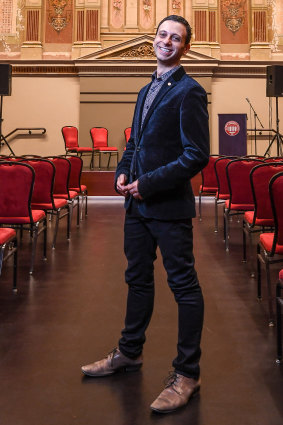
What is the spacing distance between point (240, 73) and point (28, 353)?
9.35 metres

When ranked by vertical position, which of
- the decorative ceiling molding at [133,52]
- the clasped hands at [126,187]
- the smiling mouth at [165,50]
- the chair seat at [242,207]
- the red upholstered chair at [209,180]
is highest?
the decorative ceiling molding at [133,52]

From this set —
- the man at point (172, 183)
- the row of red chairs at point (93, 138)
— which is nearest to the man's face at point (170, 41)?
the man at point (172, 183)

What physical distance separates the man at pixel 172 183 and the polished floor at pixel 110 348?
14 centimetres

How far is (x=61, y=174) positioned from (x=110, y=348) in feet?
9.21

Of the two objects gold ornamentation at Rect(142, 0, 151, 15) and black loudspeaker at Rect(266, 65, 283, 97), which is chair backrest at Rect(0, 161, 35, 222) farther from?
gold ornamentation at Rect(142, 0, 151, 15)

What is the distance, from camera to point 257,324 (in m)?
2.20

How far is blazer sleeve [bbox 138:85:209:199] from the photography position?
4.68 feet

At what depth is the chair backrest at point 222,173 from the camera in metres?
4.45

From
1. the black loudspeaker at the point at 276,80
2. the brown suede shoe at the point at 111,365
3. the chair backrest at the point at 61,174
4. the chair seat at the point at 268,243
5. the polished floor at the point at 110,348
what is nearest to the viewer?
the polished floor at the point at 110,348

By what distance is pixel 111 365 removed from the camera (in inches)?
65.7

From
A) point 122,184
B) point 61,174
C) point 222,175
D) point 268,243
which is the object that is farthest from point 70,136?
point 122,184

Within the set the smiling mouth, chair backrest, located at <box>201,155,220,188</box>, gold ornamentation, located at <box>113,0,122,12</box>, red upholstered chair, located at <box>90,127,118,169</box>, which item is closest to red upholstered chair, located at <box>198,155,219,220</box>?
chair backrest, located at <box>201,155,220,188</box>

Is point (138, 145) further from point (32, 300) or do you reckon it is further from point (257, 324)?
point (32, 300)

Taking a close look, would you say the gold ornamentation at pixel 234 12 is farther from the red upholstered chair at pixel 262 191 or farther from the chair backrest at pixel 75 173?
the red upholstered chair at pixel 262 191
